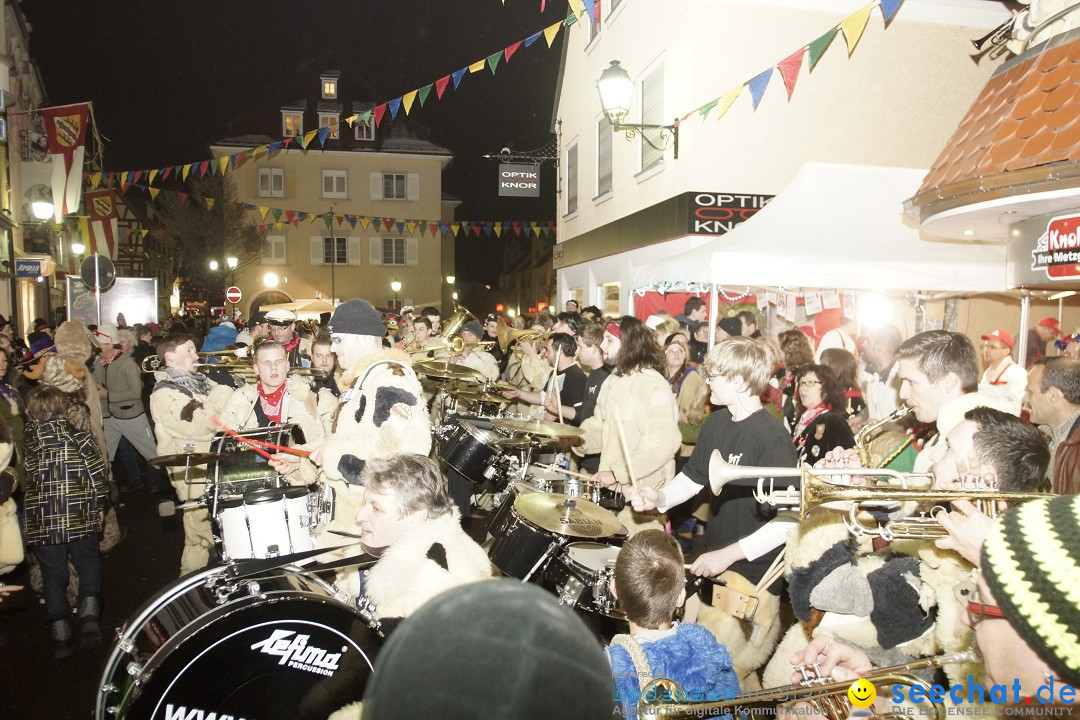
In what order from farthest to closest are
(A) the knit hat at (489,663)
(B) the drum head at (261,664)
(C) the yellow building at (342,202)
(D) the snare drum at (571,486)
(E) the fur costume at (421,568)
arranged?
(C) the yellow building at (342,202) < (D) the snare drum at (571,486) < (E) the fur costume at (421,568) < (B) the drum head at (261,664) < (A) the knit hat at (489,663)

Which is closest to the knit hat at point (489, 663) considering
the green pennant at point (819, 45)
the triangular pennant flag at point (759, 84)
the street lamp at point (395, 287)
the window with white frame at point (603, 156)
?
the green pennant at point (819, 45)

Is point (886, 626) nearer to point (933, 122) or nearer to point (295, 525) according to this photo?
point (295, 525)

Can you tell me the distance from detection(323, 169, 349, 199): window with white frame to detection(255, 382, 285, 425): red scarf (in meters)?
35.0

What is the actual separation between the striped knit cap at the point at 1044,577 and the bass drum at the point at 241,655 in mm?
2162

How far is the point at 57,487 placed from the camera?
4645 mm

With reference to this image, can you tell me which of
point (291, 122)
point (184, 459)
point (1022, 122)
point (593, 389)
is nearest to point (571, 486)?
point (593, 389)

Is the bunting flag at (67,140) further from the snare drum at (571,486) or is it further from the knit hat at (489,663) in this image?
the knit hat at (489,663)

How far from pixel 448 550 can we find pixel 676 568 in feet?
3.20

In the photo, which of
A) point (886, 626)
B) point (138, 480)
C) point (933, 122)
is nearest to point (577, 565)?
point (886, 626)

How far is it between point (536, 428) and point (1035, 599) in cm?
373

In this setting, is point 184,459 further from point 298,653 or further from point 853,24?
point 853,24

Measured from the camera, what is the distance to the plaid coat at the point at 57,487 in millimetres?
4605

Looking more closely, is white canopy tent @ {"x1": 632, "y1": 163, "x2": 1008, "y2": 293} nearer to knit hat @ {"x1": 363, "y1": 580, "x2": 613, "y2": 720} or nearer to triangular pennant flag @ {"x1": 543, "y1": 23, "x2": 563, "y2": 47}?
triangular pennant flag @ {"x1": 543, "y1": 23, "x2": 563, "y2": 47}

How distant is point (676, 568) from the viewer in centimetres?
262
